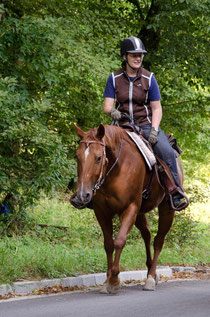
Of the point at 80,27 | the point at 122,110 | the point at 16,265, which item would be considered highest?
the point at 80,27

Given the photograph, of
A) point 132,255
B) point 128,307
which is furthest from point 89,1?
point 128,307

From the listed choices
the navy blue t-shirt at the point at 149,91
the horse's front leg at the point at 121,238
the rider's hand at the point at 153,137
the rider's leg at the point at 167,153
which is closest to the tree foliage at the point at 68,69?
the navy blue t-shirt at the point at 149,91

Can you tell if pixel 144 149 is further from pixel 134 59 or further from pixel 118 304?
pixel 118 304

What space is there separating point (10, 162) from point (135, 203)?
4934 mm

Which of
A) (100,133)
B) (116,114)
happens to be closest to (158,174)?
(116,114)

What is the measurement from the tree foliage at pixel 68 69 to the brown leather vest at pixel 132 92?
8.80ft

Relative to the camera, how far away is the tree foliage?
1291cm

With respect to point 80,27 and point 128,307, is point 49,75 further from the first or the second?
point 128,307

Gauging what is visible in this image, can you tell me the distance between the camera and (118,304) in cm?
769

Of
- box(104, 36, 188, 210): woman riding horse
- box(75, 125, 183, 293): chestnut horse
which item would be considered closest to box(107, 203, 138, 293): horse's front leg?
box(75, 125, 183, 293): chestnut horse

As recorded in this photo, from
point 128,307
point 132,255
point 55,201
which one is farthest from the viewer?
point 55,201

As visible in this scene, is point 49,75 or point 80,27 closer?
point 49,75

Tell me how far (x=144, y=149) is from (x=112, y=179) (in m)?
0.77

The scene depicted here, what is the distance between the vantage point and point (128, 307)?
24.5 feet
